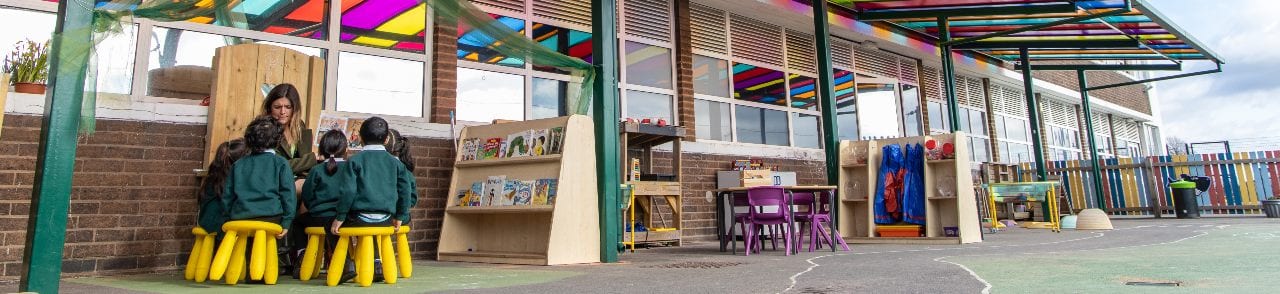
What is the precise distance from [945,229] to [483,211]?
4850mm

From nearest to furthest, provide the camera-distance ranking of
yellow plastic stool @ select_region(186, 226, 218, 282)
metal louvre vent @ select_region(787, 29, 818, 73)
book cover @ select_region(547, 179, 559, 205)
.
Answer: yellow plastic stool @ select_region(186, 226, 218, 282), book cover @ select_region(547, 179, 559, 205), metal louvre vent @ select_region(787, 29, 818, 73)

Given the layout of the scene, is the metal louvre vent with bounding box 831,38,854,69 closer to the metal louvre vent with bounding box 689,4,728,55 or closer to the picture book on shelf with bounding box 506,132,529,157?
the metal louvre vent with bounding box 689,4,728,55

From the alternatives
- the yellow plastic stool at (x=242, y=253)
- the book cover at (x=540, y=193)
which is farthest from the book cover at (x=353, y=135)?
the yellow plastic stool at (x=242, y=253)

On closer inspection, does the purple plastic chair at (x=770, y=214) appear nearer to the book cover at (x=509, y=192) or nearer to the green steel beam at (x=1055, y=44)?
the book cover at (x=509, y=192)

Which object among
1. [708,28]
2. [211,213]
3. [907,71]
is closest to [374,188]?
[211,213]

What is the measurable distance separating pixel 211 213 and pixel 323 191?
69cm

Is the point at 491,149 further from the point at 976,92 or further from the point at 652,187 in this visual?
the point at 976,92

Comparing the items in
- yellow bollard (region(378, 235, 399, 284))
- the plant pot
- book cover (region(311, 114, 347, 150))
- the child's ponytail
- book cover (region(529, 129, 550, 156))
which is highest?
the plant pot

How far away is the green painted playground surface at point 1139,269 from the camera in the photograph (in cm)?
285

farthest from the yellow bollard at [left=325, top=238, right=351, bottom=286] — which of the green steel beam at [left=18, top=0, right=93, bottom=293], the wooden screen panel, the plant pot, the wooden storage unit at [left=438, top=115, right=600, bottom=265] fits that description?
the plant pot

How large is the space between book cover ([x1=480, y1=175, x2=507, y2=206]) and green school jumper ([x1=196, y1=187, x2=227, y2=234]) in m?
2.04

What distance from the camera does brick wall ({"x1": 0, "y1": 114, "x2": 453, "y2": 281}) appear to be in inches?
170

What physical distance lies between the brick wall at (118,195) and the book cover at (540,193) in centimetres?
248

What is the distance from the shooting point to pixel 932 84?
1270 cm
